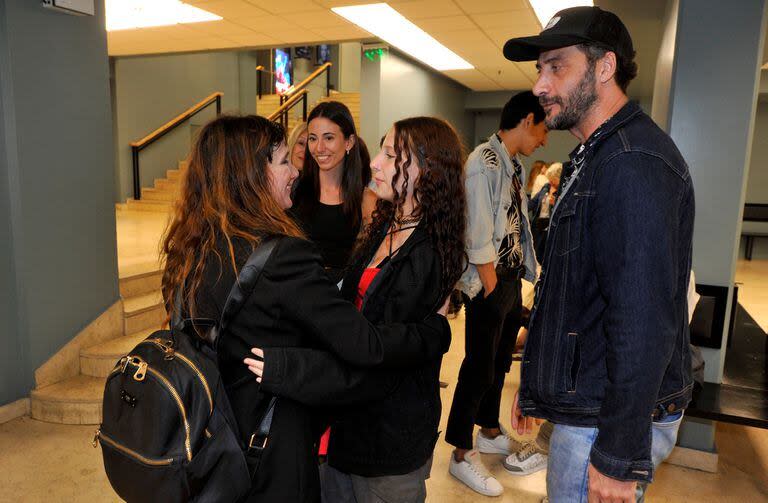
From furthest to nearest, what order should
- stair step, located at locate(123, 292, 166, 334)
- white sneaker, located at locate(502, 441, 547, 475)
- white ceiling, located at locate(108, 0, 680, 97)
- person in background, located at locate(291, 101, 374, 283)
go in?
white ceiling, located at locate(108, 0, 680, 97)
stair step, located at locate(123, 292, 166, 334)
white sneaker, located at locate(502, 441, 547, 475)
person in background, located at locate(291, 101, 374, 283)

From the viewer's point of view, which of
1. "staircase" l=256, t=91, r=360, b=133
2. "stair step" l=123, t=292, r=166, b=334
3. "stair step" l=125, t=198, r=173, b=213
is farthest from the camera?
"staircase" l=256, t=91, r=360, b=133

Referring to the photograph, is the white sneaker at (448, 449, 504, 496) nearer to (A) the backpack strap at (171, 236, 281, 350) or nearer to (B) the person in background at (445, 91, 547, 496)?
(B) the person in background at (445, 91, 547, 496)

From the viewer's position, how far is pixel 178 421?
91 cm

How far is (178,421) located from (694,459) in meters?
2.55

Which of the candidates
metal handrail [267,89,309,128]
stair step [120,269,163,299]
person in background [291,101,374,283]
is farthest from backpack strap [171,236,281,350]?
metal handrail [267,89,309,128]

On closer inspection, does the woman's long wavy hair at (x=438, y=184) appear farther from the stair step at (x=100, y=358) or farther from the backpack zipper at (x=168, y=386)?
the stair step at (x=100, y=358)

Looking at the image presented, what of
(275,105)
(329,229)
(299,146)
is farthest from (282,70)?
(329,229)

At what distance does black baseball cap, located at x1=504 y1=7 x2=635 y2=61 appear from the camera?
40.4 inches

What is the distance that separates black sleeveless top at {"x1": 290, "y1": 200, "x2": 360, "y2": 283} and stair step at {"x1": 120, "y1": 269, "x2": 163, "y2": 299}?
219 centimetres

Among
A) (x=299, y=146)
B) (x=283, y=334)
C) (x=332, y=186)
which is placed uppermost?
(x=299, y=146)

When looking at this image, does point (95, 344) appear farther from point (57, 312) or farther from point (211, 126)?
point (211, 126)

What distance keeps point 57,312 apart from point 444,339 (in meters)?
2.72

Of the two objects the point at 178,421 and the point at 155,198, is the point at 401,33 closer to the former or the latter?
the point at 155,198

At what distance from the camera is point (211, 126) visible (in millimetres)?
1122
